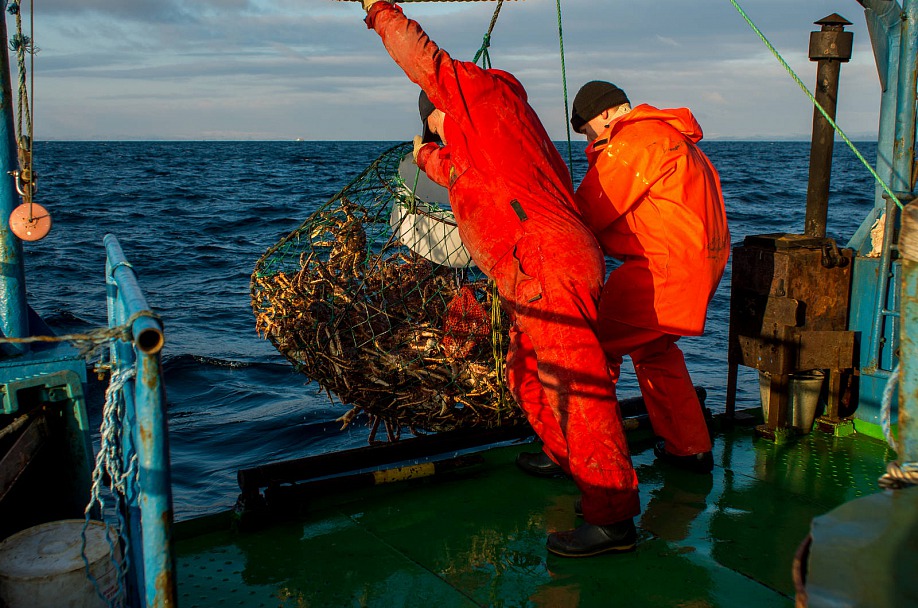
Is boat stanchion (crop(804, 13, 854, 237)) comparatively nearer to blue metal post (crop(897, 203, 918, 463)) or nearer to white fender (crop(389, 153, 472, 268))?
white fender (crop(389, 153, 472, 268))

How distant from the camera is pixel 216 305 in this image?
12.6m

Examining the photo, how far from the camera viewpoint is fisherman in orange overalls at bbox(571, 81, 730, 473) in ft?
11.6

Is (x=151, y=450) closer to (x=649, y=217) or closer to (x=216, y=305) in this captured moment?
(x=649, y=217)

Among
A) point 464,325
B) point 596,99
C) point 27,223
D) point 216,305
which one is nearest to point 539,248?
point 596,99

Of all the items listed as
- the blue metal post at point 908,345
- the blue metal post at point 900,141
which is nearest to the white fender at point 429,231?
the blue metal post at point 900,141

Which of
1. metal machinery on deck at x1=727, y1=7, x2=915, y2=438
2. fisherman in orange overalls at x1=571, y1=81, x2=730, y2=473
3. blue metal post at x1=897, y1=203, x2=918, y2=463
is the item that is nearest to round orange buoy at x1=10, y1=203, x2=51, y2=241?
fisherman in orange overalls at x1=571, y1=81, x2=730, y2=473

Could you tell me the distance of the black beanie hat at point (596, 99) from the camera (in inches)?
148

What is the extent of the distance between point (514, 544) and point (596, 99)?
1.95m

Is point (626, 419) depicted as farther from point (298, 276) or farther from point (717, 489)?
point (298, 276)

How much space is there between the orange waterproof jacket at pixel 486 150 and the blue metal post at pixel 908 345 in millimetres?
1551

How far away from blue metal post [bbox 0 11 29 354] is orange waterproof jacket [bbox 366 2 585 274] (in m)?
1.40

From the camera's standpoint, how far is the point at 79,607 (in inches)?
90.8

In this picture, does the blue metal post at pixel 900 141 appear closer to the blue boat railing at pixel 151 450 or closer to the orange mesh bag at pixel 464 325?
the orange mesh bag at pixel 464 325

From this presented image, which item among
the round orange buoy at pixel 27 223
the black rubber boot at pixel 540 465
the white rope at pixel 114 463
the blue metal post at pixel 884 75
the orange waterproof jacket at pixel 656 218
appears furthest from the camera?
the blue metal post at pixel 884 75
